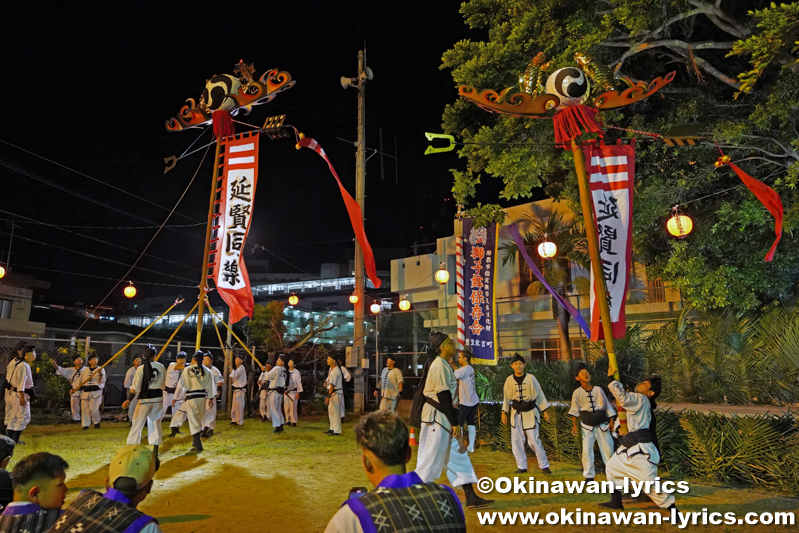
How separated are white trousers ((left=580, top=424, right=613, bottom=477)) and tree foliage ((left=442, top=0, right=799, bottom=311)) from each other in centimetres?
369

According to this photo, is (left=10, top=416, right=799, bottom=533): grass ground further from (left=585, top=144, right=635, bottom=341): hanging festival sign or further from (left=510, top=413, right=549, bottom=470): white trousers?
(left=585, top=144, right=635, bottom=341): hanging festival sign

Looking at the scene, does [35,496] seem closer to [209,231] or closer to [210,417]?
[209,231]

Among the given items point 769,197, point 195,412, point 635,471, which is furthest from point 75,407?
point 769,197

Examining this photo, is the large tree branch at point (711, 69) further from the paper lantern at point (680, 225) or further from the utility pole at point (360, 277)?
the utility pole at point (360, 277)

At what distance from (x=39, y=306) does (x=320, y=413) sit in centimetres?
1562

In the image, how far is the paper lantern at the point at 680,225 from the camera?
952cm

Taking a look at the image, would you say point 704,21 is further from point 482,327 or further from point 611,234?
point 482,327

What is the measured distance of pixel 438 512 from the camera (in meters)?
2.29

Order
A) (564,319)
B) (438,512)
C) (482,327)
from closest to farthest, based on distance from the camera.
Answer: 1. (438,512)
2. (482,327)
3. (564,319)

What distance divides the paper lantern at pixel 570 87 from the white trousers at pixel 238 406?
12.4 metres

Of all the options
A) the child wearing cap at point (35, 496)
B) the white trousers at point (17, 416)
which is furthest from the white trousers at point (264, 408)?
the child wearing cap at point (35, 496)

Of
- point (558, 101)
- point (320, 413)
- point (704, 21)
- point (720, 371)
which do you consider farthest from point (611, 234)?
point (320, 413)

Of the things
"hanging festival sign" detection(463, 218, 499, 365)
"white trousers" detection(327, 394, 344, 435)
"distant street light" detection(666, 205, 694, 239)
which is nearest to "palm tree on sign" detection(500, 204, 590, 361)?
"hanging festival sign" detection(463, 218, 499, 365)

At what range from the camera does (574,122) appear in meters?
7.64
